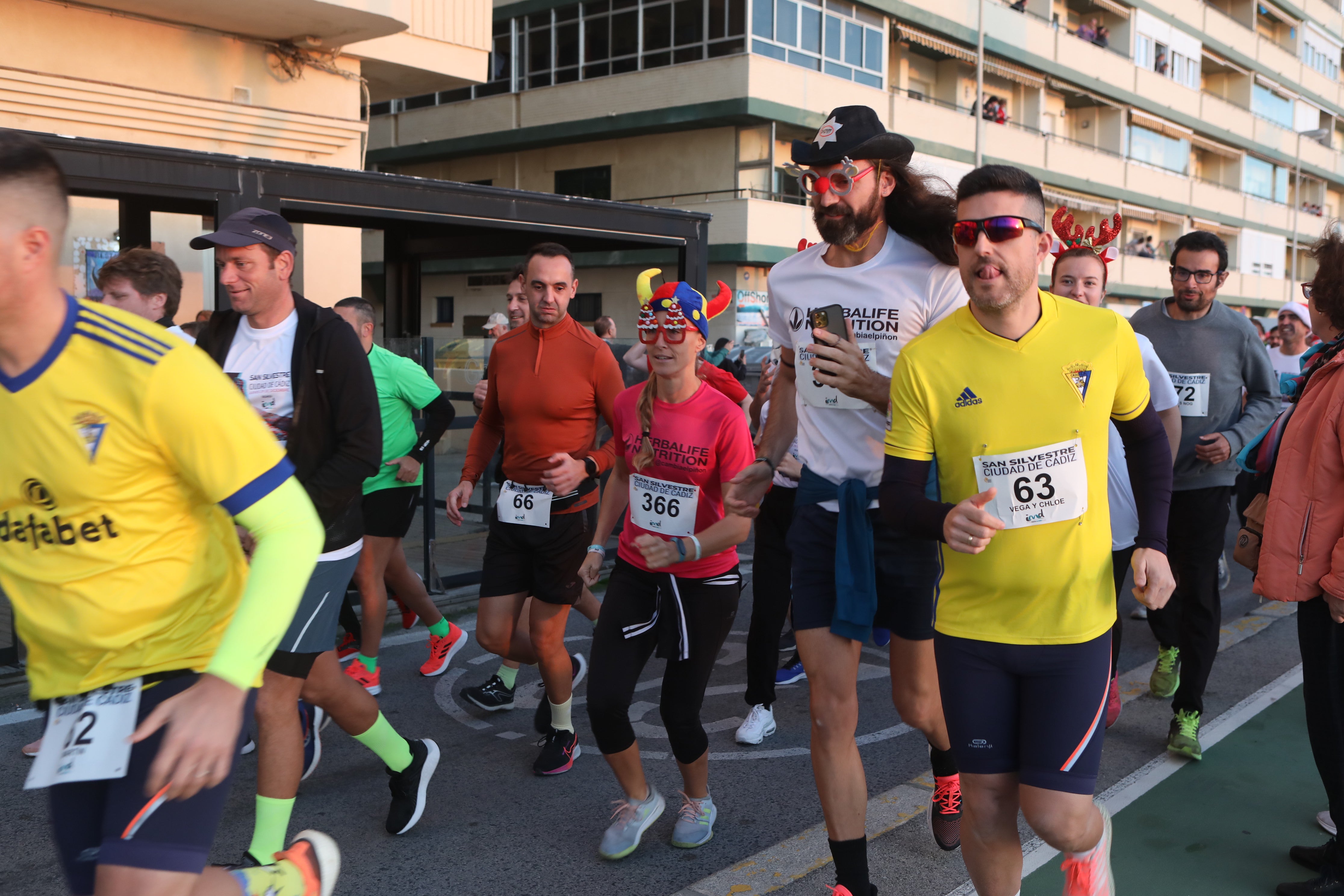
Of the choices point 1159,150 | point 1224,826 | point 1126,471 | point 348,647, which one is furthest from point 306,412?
point 1159,150

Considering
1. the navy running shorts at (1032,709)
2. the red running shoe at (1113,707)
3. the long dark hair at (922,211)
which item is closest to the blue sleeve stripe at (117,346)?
the navy running shorts at (1032,709)

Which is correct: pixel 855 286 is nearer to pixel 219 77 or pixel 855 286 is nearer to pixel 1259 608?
pixel 1259 608

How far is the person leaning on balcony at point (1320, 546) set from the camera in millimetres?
3561

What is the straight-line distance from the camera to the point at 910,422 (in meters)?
2.86

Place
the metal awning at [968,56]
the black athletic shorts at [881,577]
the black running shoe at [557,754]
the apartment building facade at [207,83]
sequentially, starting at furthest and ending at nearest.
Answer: the metal awning at [968,56] → the apartment building facade at [207,83] → the black running shoe at [557,754] → the black athletic shorts at [881,577]

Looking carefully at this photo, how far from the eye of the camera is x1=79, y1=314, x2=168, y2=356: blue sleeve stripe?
6.47 ft

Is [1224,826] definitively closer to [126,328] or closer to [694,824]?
[694,824]

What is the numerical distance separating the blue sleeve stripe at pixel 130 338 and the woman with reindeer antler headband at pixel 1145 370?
3.06 metres

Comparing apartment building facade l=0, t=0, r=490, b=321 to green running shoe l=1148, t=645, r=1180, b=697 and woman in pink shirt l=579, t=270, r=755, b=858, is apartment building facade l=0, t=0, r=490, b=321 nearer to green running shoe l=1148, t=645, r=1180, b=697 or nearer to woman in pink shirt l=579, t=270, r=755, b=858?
woman in pink shirt l=579, t=270, r=755, b=858

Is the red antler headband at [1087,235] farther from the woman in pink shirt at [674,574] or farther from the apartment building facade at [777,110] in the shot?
the apartment building facade at [777,110]

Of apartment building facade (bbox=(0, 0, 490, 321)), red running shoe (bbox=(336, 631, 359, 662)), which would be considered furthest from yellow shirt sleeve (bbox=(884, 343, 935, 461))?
apartment building facade (bbox=(0, 0, 490, 321))

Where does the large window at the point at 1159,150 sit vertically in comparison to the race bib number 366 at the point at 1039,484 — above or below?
above

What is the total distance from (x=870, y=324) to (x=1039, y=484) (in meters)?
0.97

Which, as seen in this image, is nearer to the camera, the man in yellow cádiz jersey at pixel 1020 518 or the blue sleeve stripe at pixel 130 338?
the blue sleeve stripe at pixel 130 338
